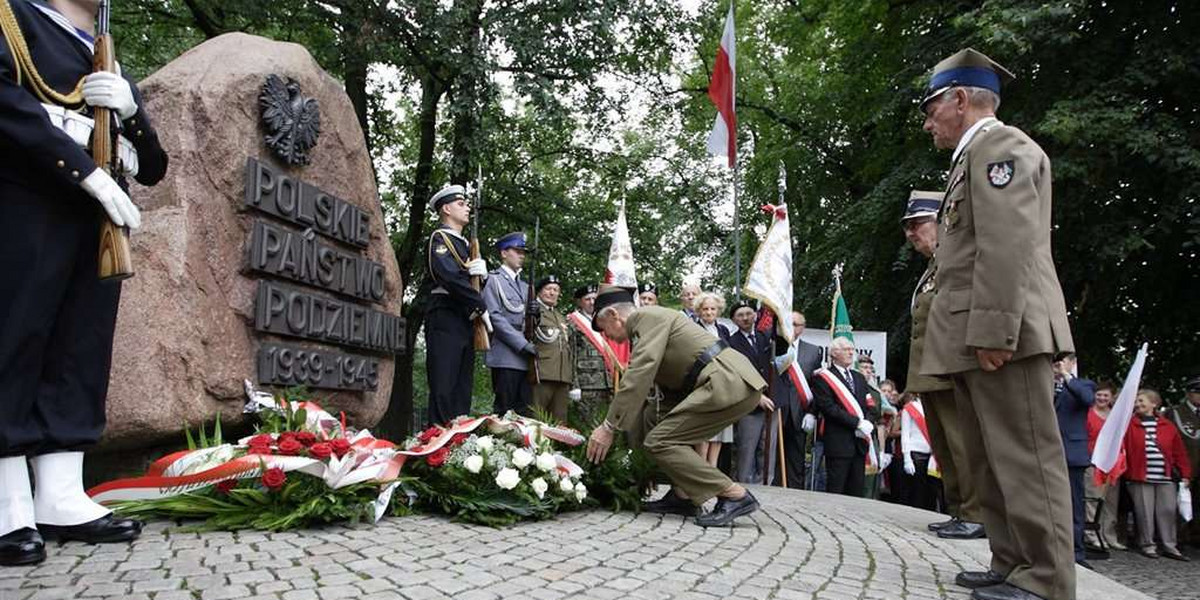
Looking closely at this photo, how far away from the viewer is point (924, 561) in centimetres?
406

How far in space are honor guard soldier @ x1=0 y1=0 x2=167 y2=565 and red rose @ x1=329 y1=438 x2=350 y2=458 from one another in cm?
101

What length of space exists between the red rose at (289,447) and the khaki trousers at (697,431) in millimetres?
1892

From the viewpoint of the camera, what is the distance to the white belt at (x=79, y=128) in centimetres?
328

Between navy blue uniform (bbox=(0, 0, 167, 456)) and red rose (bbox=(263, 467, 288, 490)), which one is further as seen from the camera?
red rose (bbox=(263, 467, 288, 490))

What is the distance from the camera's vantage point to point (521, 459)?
456 cm

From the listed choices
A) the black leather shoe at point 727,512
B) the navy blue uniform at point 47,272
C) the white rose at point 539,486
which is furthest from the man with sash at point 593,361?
the navy blue uniform at point 47,272

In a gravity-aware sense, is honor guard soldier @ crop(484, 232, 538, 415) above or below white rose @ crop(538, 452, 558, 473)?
above

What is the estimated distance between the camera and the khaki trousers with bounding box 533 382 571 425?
25.4ft

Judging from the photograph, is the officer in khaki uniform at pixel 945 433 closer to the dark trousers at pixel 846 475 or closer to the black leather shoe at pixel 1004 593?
the black leather shoe at pixel 1004 593

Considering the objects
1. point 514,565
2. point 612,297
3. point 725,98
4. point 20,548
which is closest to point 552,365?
point 612,297

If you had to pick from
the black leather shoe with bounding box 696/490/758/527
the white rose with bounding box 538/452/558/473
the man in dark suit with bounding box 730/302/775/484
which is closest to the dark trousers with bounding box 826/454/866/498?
the man in dark suit with bounding box 730/302/775/484

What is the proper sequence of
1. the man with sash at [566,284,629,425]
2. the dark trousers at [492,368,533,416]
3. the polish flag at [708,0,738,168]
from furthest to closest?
the polish flag at [708,0,738,168]
the man with sash at [566,284,629,425]
the dark trousers at [492,368,533,416]

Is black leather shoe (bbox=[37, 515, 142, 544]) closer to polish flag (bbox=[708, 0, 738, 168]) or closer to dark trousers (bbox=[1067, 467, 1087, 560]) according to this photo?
dark trousers (bbox=[1067, 467, 1087, 560])

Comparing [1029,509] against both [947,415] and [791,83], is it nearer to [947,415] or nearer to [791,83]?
[947,415]
